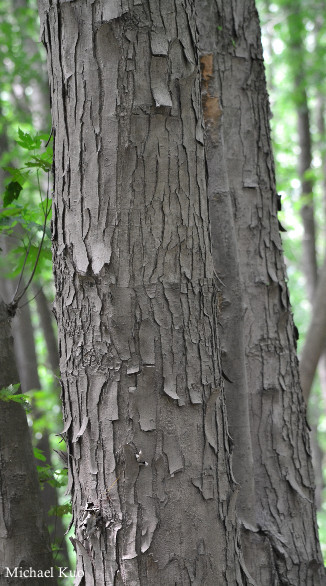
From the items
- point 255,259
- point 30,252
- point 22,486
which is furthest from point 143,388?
point 255,259

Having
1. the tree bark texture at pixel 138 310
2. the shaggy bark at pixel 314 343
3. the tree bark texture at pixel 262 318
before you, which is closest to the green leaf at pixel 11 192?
Answer: the tree bark texture at pixel 138 310

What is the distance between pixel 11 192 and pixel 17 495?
1277 mm

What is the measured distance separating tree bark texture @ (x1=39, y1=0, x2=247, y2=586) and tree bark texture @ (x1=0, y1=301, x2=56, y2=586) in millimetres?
628

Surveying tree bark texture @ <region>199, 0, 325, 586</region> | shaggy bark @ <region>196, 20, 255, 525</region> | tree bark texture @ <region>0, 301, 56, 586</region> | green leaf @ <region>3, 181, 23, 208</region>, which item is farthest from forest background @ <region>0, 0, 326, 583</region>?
shaggy bark @ <region>196, 20, 255, 525</region>

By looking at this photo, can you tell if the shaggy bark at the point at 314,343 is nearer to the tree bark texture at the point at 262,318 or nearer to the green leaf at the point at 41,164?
the tree bark texture at the point at 262,318

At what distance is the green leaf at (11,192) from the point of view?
241 cm

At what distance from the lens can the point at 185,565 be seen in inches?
60.6

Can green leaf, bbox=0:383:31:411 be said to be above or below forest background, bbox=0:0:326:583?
below

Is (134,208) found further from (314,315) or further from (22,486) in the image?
(314,315)

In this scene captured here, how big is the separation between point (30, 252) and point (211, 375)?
48.3 inches

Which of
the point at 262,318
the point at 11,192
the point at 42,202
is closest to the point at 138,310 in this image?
the point at 42,202

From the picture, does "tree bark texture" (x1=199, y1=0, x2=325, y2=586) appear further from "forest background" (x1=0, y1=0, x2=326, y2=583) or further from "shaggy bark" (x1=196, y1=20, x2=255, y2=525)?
"forest background" (x1=0, y1=0, x2=326, y2=583)

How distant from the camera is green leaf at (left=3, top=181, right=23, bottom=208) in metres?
2.41

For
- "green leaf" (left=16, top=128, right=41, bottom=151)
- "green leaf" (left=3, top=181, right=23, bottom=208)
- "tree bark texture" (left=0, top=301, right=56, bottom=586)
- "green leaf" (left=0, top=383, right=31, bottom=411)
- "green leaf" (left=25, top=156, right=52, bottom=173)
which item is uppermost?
"green leaf" (left=16, top=128, right=41, bottom=151)
